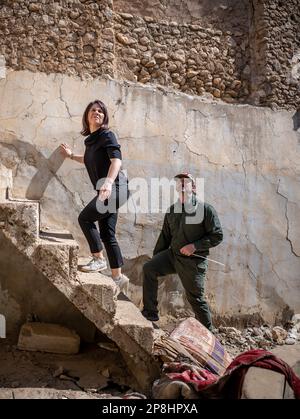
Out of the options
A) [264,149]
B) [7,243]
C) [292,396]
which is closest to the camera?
[292,396]

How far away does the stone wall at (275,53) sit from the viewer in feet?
17.6

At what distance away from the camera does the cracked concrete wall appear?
4176 mm

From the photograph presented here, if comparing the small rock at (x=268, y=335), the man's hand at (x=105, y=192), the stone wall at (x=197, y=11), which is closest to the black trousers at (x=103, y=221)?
the man's hand at (x=105, y=192)

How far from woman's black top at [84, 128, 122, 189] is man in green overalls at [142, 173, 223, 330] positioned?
82cm

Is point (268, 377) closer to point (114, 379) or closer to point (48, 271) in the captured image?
point (114, 379)

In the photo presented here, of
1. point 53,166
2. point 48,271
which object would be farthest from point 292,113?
point 48,271

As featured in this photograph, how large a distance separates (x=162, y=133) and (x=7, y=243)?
2146mm

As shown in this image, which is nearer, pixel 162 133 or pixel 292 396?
pixel 292 396

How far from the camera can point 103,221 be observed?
3188 mm

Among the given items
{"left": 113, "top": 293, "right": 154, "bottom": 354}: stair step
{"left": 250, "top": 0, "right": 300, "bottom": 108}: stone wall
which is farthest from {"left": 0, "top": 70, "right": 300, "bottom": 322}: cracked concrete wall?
{"left": 113, "top": 293, "right": 154, "bottom": 354}: stair step

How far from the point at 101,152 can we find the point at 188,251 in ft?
3.87

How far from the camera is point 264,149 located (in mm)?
5203

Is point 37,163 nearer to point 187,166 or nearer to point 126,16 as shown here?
point 187,166

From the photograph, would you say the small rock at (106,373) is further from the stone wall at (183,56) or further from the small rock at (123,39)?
the small rock at (123,39)
